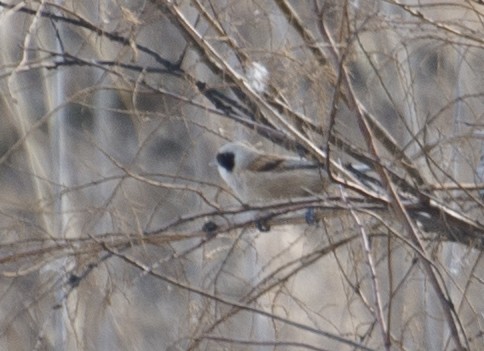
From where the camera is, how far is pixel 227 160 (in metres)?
5.14

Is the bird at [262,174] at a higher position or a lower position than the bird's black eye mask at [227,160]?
lower

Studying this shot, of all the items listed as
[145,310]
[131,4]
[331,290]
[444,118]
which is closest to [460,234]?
[444,118]

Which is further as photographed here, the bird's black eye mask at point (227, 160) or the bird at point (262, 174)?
the bird's black eye mask at point (227, 160)

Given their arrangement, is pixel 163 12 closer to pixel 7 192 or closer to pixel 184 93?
pixel 184 93

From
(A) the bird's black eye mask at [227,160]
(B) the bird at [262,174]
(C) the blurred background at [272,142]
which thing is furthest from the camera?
(A) the bird's black eye mask at [227,160]

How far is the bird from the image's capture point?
15.5ft

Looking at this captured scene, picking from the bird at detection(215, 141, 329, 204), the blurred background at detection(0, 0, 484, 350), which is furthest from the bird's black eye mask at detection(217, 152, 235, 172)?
the blurred background at detection(0, 0, 484, 350)

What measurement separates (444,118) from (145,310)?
564cm

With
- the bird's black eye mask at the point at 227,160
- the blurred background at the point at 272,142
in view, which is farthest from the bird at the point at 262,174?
the blurred background at the point at 272,142

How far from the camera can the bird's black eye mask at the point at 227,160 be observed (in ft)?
16.8

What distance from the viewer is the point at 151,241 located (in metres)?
3.50

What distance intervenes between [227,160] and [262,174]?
0.26 metres

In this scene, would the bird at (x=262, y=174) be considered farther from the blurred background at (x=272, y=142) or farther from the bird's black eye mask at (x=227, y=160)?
the blurred background at (x=272, y=142)

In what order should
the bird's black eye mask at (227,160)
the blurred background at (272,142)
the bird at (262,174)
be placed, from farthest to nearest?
the bird's black eye mask at (227,160), the bird at (262,174), the blurred background at (272,142)
